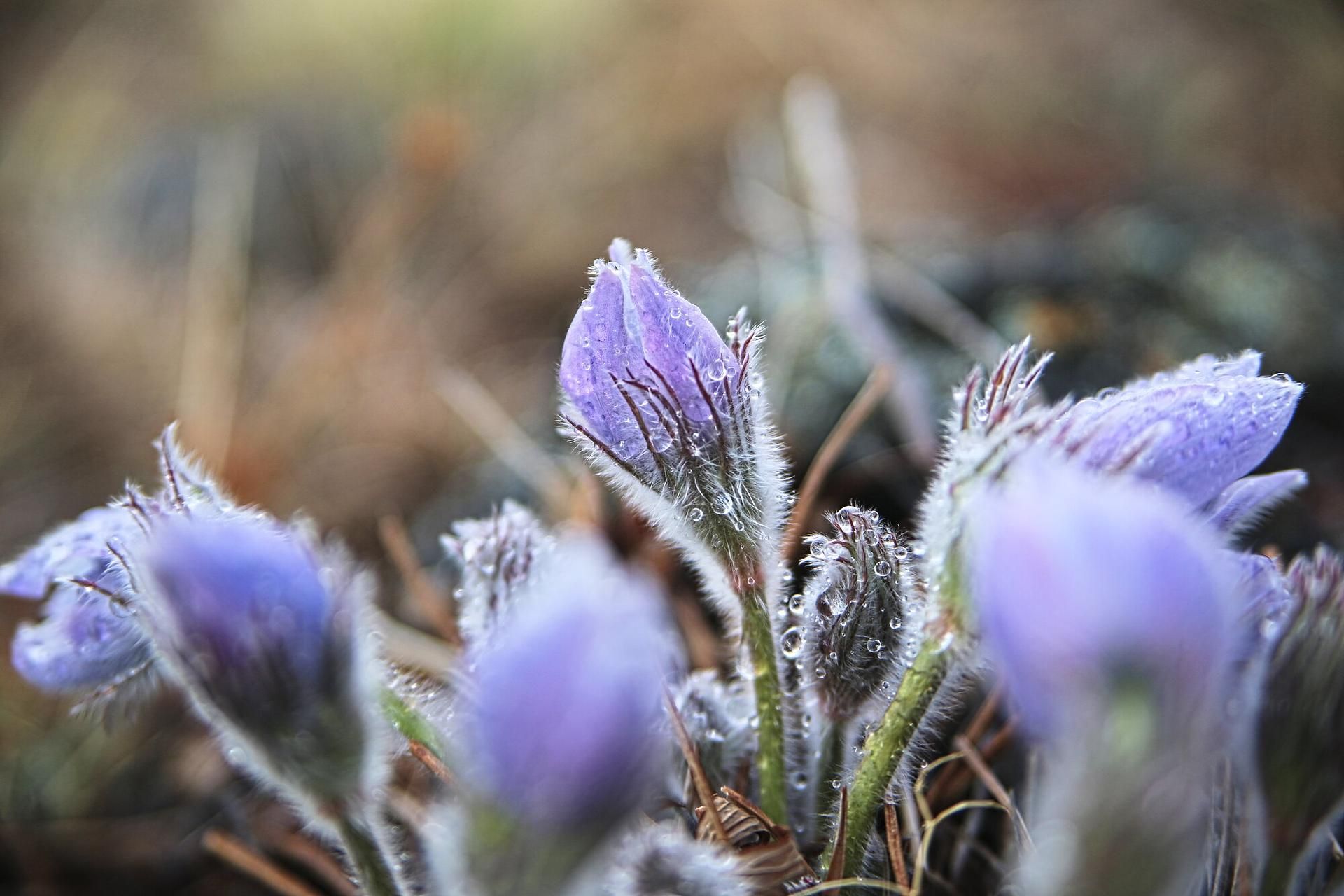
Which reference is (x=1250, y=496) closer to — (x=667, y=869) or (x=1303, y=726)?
(x=1303, y=726)

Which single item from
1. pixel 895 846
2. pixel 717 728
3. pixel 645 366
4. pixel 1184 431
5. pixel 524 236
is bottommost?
pixel 895 846

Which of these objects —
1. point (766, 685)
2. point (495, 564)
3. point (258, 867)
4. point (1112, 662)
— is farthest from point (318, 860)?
point (1112, 662)

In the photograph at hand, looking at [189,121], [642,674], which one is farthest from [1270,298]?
[189,121]

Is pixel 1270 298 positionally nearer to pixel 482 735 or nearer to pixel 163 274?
pixel 482 735

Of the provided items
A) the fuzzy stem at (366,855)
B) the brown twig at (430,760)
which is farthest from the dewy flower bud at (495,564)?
the fuzzy stem at (366,855)

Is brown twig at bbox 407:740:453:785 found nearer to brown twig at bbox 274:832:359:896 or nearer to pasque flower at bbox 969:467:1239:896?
brown twig at bbox 274:832:359:896

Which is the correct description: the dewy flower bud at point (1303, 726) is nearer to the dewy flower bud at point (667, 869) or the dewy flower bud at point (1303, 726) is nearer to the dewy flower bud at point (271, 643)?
the dewy flower bud at point (667, 869)
